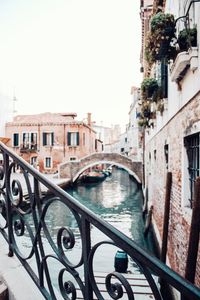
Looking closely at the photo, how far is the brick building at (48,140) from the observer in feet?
85.1

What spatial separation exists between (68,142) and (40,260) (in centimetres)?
2483

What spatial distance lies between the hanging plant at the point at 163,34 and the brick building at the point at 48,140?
22362mm

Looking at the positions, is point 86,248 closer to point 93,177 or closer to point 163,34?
point 163,34

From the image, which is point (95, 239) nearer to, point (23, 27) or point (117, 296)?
point (23, 27)

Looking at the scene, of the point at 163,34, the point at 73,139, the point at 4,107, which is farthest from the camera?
the point at 73,139

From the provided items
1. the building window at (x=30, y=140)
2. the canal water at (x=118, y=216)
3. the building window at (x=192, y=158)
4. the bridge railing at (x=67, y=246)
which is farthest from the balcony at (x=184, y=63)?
the building window at (x=30, y=140)

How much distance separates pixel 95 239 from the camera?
8.20m

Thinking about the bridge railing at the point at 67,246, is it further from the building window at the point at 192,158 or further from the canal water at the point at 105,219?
the building window at the point at 192,158

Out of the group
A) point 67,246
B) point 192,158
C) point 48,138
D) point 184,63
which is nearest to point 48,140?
point 48,138

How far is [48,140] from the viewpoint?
26.3m

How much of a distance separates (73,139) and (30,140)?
13.4 ft

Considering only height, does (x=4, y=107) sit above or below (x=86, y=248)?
above

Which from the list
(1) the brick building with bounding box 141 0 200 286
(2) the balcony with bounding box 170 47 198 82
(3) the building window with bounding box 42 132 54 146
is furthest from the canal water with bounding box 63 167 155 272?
(3) the building window with bounding box 42 132 54 146

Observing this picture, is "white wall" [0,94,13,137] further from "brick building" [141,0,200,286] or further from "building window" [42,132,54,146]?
"brick building" [141,0,200,286]
